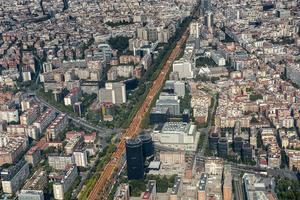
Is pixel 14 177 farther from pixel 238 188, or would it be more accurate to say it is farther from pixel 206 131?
pixel 206 131

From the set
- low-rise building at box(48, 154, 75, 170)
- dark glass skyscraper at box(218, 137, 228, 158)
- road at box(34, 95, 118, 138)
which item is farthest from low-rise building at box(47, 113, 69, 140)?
dark glass skyscraper at box(218, 137, 228, 158)

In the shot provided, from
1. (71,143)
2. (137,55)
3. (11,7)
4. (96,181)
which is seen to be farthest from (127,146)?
(11,7)

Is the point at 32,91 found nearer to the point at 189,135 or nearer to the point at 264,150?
the point at 189,135

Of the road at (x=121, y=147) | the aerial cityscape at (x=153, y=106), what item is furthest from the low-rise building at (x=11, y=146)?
the road at (x=121, y=147)

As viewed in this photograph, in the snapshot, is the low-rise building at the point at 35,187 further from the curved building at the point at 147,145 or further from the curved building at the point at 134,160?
the curved building at the point at 147,145

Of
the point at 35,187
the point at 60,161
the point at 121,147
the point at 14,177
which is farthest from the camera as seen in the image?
the point at 121,147

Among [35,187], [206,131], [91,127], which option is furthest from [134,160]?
[91,127]

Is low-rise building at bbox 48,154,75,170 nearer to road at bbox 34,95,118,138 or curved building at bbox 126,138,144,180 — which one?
curved building at bbox 126,138,144,180
